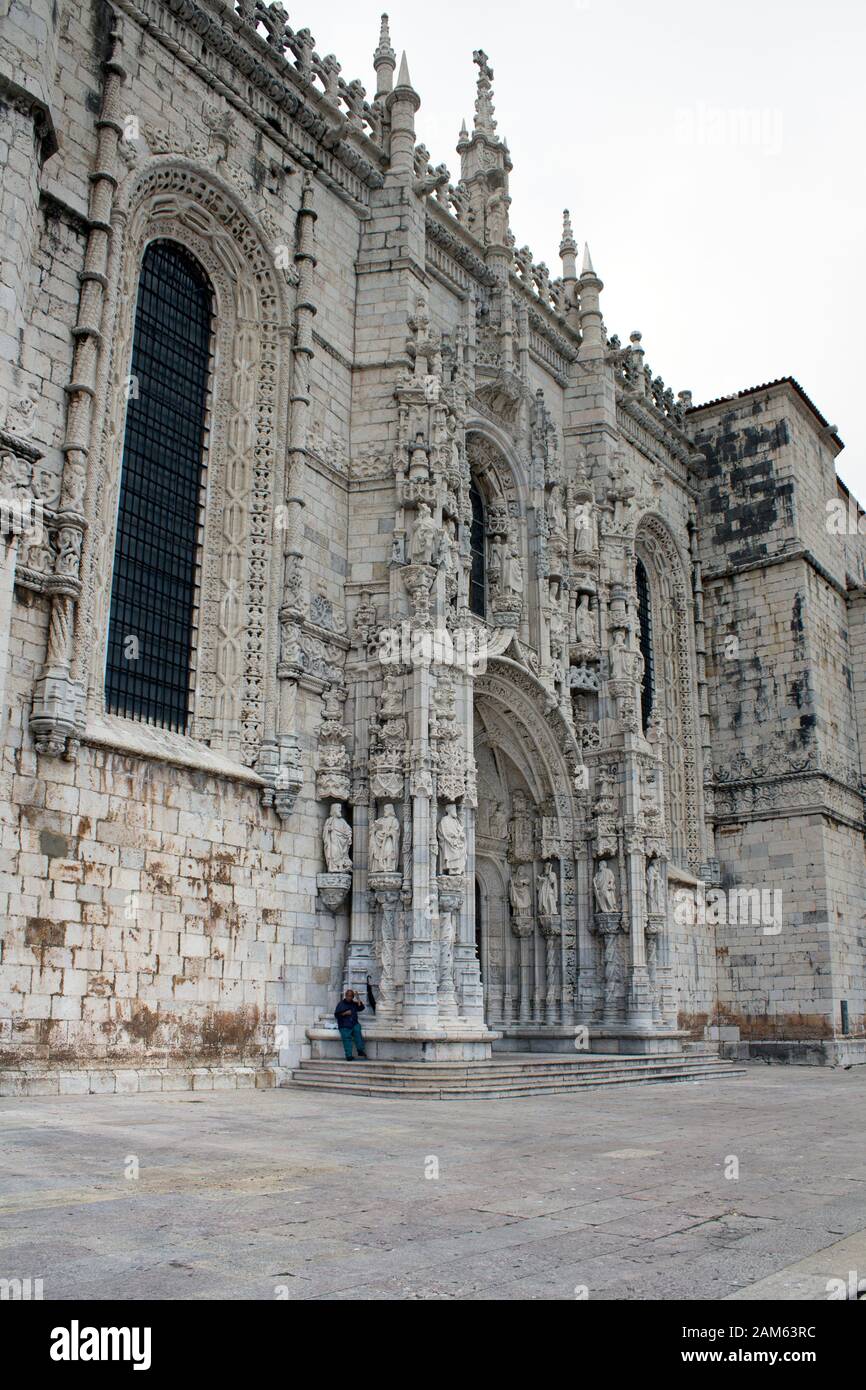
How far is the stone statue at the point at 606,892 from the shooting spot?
22859mm

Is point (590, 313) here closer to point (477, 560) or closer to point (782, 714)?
point (477, 560)

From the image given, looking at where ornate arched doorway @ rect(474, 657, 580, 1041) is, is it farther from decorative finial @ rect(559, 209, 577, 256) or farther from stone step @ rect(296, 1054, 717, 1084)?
→ decorative finial @ rect(559, 209, 577, 256)

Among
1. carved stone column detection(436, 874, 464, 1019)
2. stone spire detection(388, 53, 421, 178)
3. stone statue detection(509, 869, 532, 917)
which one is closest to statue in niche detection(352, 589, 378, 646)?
carved stone column detection(436, 874, 464, 1019)

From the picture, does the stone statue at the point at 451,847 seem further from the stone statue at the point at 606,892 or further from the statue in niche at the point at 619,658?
the statue in niche at the point at 619,658

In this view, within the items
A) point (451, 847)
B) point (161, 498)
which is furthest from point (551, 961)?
point (161, 498)

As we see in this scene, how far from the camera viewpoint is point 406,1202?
22.2ft

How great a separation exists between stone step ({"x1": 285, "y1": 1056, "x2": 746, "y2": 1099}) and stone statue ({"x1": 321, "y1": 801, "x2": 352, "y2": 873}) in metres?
2.72

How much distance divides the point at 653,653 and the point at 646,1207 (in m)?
24.4

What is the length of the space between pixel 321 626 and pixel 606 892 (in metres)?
8.35

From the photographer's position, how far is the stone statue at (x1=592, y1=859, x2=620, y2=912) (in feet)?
75.0

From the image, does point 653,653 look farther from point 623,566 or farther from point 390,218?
point 390,218

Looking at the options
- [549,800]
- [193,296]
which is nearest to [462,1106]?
[549,800]

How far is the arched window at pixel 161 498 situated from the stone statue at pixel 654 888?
11.1 metres

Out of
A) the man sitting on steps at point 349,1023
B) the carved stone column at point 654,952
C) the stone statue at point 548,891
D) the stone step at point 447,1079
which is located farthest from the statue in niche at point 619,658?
the man sitting on steps at point 349,1023
